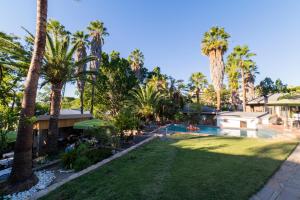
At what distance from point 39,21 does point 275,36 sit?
27.1 metres

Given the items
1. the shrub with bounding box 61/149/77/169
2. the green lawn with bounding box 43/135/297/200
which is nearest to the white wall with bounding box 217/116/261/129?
the green lawn with bounding box 43/135/297/200

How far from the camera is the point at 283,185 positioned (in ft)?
19.9

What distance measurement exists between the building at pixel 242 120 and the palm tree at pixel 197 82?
9655 millimetres

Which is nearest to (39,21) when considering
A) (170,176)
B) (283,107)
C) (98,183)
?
(98,183)

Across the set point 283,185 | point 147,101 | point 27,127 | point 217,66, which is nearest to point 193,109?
point 217,66

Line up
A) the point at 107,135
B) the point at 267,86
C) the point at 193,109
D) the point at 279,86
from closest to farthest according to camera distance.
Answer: the point at 107,135 < the point at 193,109 < the point at 279,86 < the point at 267,86

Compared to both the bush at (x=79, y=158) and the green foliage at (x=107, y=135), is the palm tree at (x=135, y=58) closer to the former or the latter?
the green foliage at (x=107, y=135)

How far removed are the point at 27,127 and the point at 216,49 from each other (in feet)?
99.0

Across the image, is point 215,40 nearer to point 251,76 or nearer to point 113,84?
point 251,76

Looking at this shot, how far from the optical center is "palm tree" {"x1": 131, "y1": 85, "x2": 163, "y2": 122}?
27359 millimetres

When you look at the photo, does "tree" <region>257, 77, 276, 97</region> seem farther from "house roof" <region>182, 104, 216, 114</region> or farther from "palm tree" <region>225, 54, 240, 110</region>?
"house roof" <region>182, 104, 216, 114</region>

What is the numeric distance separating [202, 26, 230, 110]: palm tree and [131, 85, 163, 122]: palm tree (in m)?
11.0

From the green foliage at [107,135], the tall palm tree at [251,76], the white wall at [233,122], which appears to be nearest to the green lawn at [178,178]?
the green foliage at [107,135]

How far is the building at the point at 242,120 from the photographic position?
982 inches
